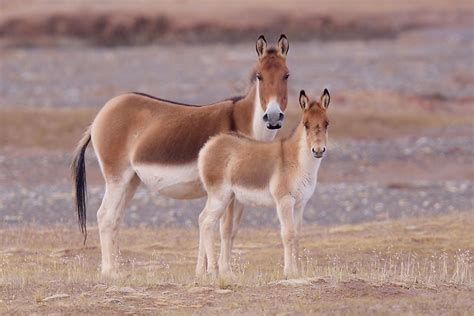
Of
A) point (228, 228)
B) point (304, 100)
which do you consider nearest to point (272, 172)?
point (304, 100)

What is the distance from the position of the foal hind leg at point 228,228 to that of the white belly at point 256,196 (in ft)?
2.50

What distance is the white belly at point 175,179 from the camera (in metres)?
14.1

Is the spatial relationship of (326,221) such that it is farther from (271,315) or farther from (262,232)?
(271,315)

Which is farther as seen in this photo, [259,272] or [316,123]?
[259,272]

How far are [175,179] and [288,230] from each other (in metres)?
1.69

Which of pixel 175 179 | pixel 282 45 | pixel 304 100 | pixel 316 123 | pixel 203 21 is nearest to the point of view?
pixel 316 123

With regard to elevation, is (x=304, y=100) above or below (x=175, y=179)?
above

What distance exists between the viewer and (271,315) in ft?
37.1

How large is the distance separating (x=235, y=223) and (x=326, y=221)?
28.3ft

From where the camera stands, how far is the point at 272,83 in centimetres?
1395

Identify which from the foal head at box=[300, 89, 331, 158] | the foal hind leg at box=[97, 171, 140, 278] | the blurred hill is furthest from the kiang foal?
the blurred hill

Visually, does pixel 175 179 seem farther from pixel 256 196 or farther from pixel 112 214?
pixel 256 196

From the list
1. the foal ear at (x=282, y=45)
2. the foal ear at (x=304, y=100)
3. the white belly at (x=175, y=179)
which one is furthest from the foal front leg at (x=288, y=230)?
the foal ear at (x=282, y=45)

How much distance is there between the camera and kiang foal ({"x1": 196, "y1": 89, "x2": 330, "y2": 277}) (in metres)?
13.1
